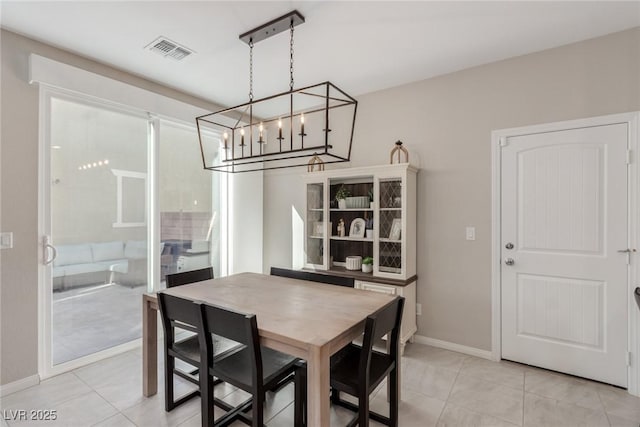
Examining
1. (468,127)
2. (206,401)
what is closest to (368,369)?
(206,401)

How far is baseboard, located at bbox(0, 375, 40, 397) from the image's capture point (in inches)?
87.7

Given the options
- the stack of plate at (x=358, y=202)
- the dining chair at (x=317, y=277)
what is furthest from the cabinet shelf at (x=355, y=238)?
the dining chair at (x=317, y=277)

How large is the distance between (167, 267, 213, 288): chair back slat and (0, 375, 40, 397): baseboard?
3.93 feet

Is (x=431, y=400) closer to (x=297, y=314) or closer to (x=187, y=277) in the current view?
(x=297, y=314)

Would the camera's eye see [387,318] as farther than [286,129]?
No

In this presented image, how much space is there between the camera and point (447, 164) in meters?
3.01

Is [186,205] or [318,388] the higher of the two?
[186,205]

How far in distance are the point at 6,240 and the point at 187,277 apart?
125 centimetres

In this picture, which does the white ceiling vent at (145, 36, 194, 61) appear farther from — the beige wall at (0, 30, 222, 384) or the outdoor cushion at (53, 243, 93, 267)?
the outdoor cushion at (53, 243, 93, 267)

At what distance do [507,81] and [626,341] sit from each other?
2.20 m

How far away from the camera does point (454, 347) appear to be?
2975mm

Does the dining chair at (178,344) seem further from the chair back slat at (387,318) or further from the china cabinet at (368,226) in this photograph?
the china cabinet at (368,226)

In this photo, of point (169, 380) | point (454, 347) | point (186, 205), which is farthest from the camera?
point (186, 205)

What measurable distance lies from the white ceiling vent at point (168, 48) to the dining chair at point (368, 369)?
2.49 meters
